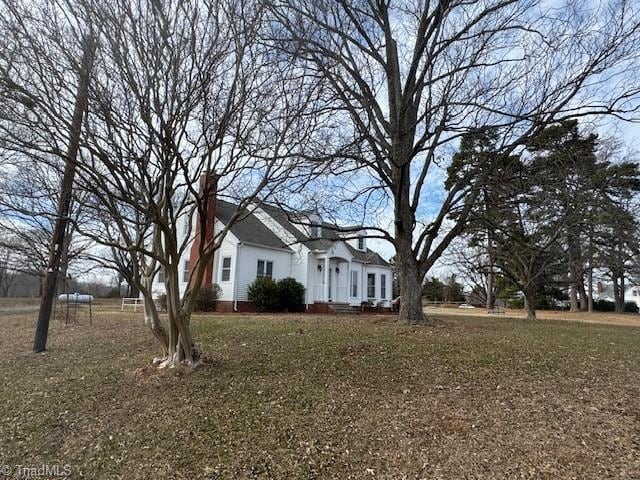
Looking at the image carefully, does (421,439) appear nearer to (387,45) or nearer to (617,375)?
(617,375)

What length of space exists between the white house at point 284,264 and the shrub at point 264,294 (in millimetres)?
509

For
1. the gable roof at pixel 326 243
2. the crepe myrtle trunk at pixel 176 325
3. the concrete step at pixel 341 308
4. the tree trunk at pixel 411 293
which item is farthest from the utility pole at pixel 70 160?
the concrete step at pixel 341 308

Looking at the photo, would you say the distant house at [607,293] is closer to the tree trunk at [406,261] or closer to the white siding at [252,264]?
the white siding at [252,264]

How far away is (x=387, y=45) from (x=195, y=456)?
10148 millimetres

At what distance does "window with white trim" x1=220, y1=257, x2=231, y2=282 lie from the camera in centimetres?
1964

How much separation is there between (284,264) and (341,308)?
3.86 meters

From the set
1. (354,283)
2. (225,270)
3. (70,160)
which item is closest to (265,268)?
(225,270)

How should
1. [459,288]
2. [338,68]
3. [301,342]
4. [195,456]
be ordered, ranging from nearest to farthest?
[195,456] → [301,342] → [338,68] → [459,288]

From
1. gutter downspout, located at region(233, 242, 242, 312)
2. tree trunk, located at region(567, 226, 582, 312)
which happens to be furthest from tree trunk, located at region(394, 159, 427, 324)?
gutter downspout, located at region(233, 242, 242, 312)

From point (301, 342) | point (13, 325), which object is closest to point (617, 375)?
point (301, 342)

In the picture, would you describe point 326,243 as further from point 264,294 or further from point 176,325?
point 176,325

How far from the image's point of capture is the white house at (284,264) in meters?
19.3

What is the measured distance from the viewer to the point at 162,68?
511 cm

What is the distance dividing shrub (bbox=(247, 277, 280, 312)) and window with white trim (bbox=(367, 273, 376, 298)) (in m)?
8.99
